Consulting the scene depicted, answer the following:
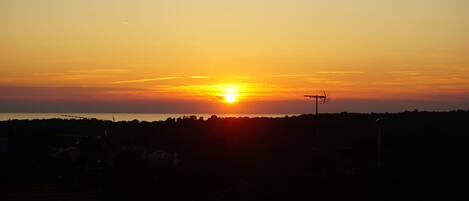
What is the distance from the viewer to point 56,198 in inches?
639

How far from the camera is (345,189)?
19672 millimetres

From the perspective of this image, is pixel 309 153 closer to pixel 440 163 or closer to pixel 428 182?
pixel 440 163

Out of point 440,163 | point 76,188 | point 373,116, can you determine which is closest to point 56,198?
point 76,188

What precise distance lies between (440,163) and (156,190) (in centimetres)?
1030

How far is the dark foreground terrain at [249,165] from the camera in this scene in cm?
1950

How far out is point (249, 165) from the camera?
25.9 meters

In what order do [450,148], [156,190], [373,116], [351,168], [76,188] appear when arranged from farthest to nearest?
[373,116] < [450,148] < [351,168] < [156,190] < [76,188]

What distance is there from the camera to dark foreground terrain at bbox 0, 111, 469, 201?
19500 millimetres

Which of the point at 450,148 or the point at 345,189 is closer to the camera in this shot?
the point at 345,189

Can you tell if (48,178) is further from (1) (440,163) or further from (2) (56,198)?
(1) (440,163)

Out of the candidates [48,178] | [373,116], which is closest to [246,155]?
[48,178]

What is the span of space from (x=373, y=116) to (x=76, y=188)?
128 ft

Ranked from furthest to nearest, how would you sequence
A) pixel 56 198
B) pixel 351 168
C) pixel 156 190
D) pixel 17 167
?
pixel 17 167 < pixel 351 168 < pixel 156 190 < pixel 56 198

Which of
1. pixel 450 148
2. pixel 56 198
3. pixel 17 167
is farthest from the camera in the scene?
pixel 450 148
